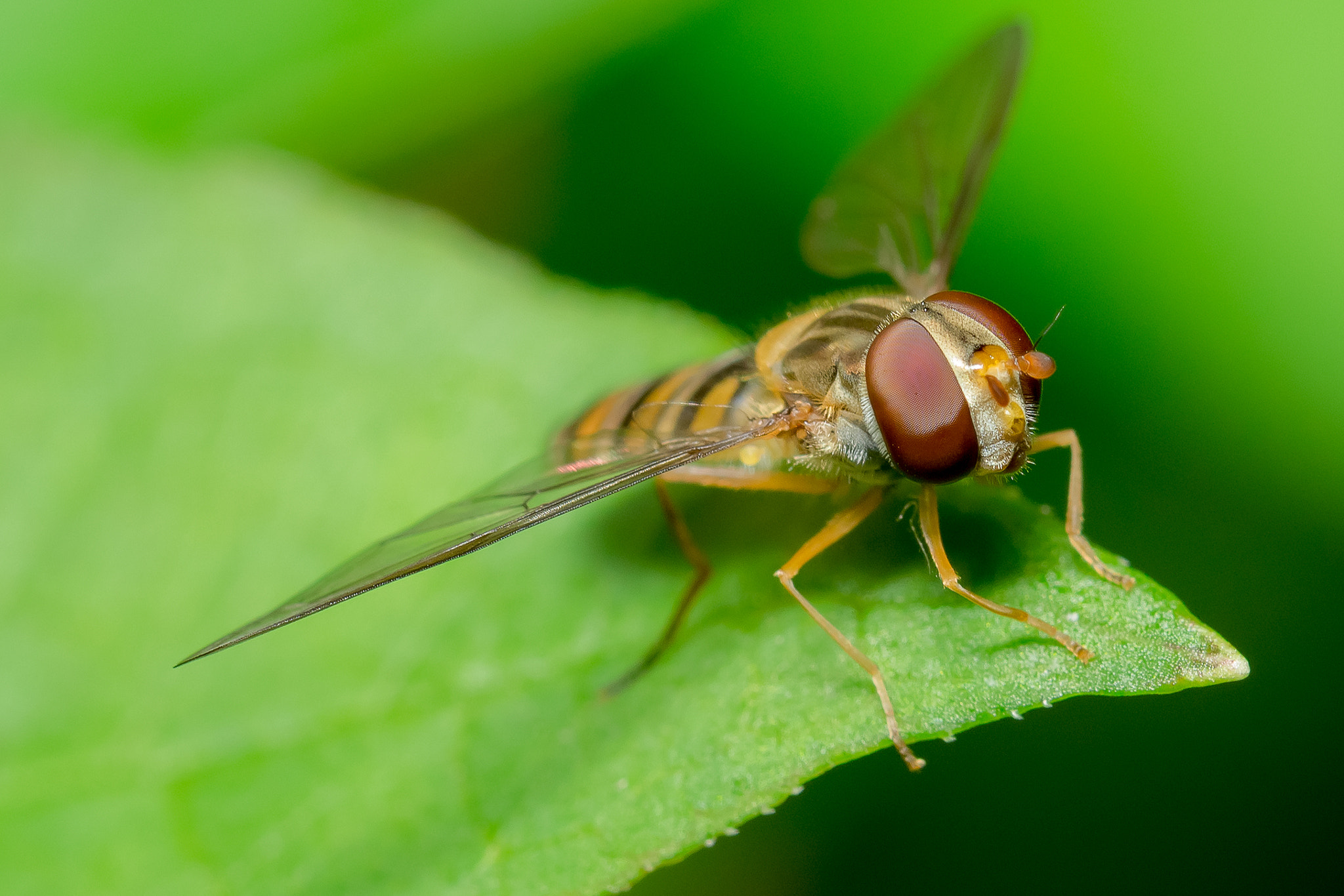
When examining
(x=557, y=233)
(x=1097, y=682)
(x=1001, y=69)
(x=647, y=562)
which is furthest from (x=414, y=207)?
(x=1097, y=682)

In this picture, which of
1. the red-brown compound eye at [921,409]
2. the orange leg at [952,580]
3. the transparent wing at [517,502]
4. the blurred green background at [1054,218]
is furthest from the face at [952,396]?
the blurred green background at [1054,218]

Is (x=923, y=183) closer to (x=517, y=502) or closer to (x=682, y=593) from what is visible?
(x=682, y=593)

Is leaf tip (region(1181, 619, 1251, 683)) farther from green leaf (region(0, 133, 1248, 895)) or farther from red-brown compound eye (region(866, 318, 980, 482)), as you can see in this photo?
red-brown compound eye (region(866, 318, 980, 482))

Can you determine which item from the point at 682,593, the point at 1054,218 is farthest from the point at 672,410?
the point at 1054,218

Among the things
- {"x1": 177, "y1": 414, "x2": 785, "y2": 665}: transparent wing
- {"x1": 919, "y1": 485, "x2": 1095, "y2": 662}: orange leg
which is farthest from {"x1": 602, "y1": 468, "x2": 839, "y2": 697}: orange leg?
{"x1": 919, "y1": 485, "x2": 1095, "y2": 662}: orange leg

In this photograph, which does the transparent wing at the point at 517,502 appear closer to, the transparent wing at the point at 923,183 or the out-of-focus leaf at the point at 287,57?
the transparent wing at the point at 923,183
